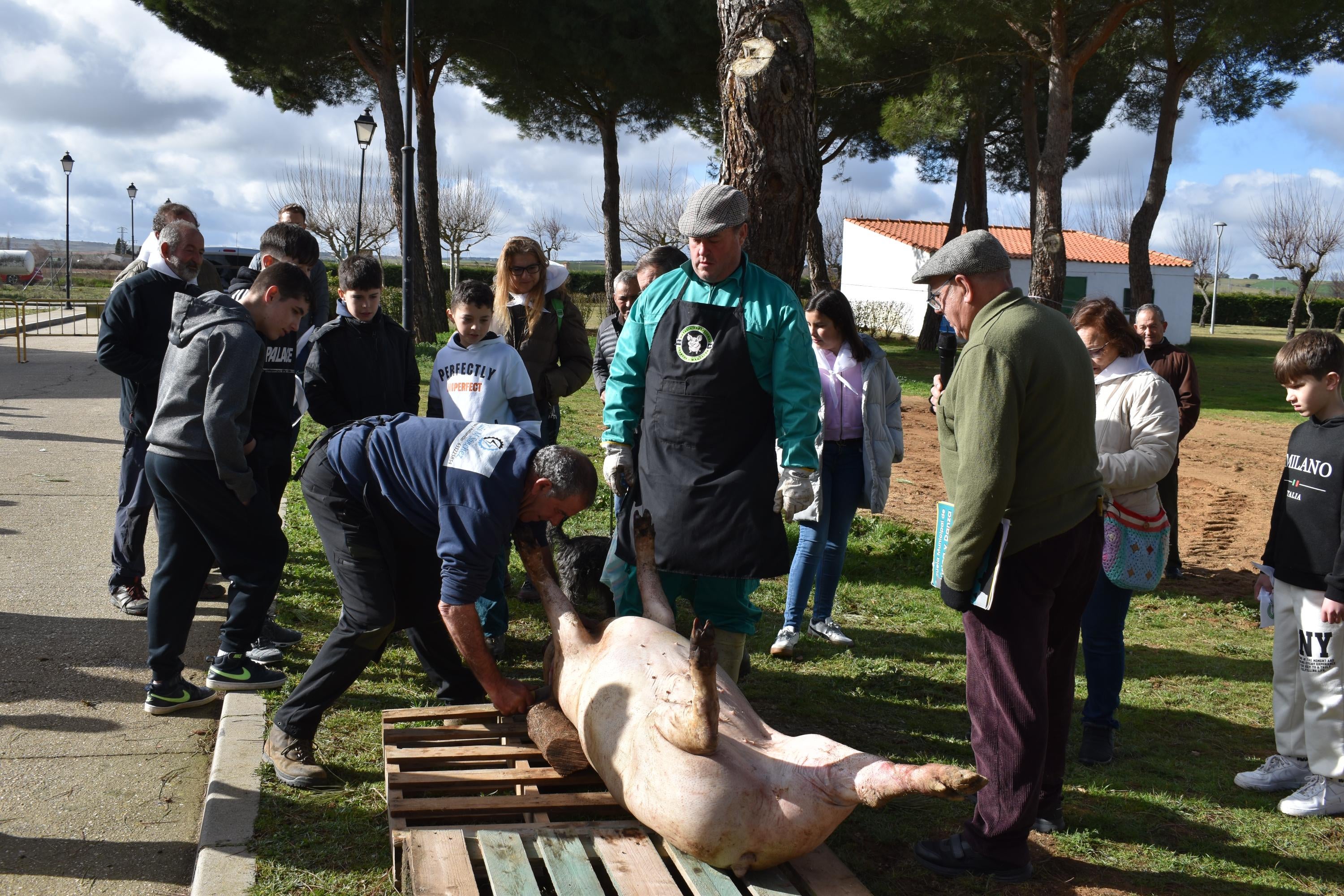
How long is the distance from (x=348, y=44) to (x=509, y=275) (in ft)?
54.3

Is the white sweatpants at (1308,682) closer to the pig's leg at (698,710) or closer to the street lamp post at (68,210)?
the pig's leg at (698,710)

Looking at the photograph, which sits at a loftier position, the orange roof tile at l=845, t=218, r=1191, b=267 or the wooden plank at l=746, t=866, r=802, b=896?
the orange roof tile at l=845, t=218, r=1191, b=267

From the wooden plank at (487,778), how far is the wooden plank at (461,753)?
5 cm

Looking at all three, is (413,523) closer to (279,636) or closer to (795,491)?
(795,491)

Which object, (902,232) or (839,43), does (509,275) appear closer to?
(839,43)

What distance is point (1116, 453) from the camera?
421cm

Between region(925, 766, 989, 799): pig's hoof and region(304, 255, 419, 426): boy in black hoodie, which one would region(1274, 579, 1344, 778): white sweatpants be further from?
region(304, 255, 419, 426): boy in black hoodie

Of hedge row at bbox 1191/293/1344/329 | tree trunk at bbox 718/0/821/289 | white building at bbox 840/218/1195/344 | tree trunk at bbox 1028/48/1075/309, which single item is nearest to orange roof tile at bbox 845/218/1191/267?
white building at bbox 840/218/1195/344

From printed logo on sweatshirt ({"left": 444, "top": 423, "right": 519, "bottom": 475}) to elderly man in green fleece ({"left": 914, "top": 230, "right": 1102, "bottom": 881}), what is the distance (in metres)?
1.45

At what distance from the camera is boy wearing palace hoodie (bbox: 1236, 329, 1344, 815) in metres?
3.86

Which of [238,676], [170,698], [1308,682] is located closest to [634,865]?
[238,676]

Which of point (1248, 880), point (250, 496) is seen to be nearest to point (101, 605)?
point (250, 496)

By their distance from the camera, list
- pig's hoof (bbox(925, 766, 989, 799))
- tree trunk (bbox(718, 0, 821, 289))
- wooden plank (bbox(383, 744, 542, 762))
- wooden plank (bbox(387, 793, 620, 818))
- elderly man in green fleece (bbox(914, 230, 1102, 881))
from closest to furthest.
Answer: pig's hoof (bbox(925, 766, 989, 799)) < elderly man in green fleece (bbox(914, 230, 1102, 881)) < wooden plank (bbox(387, 793, 620, 818)) < wooden plank (bbox(383, 744, 542, 762)) < tree trunk (bbox(718, 0, 821, 289))

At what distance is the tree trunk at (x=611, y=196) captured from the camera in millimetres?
24438
